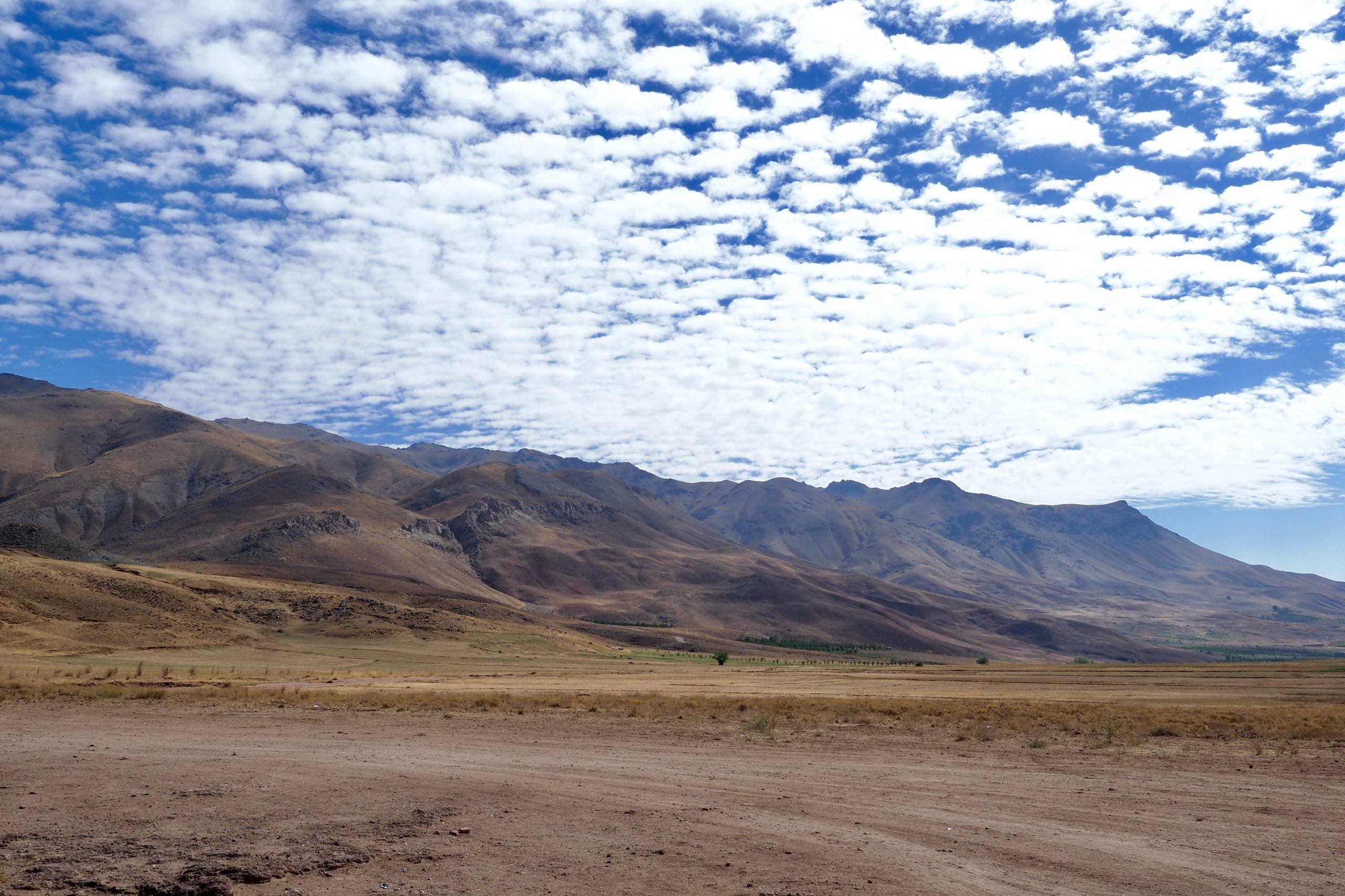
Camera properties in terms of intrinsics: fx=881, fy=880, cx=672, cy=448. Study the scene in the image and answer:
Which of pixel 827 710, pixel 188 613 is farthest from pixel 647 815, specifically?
pixel 188 613

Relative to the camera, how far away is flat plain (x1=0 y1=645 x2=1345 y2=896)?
1143cm

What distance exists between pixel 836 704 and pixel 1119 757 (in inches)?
576

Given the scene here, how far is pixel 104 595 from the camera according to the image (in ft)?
282

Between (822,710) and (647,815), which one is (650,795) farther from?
(822,710)

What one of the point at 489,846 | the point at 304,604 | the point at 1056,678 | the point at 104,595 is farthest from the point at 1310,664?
the point at 104,595

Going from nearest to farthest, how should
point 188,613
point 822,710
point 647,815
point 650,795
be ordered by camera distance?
point 647,815
point 650,795
point 822,710
point 188,613

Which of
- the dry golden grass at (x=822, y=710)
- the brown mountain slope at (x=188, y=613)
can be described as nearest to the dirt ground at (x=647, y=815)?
the dry golden grass at (x=822, y=710)

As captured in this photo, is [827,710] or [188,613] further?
A: [188,613]

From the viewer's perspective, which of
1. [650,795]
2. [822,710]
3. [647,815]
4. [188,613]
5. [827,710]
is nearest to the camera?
[647,815]

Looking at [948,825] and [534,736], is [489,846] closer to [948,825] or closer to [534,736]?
[948,825]

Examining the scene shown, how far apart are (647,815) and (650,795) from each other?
1.90m

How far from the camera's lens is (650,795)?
1672 centimetres

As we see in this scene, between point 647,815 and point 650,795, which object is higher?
point 647,815

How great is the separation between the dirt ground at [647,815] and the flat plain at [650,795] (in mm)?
73
